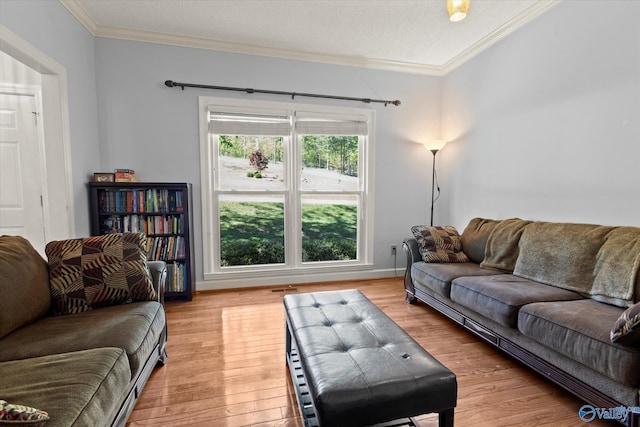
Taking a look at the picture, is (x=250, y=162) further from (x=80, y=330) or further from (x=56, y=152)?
(x=80, y=330)

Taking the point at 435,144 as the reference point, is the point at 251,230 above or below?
Answer: below

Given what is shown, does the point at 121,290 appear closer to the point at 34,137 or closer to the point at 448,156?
the point at 34,137

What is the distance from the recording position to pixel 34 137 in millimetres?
2715

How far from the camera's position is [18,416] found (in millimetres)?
752

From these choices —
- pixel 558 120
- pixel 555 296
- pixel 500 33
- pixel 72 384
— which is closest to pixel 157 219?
pixel 72 384

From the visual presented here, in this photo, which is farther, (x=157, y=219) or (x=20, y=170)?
(x=157, y=219)

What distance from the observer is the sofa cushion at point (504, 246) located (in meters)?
2.62

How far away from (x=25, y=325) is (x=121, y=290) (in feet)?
1.41

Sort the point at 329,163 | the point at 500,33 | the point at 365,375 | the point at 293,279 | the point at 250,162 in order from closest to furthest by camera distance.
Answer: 1. the point at 365,375
2. the point at 500,33
3. the point at 250,162
4. the point at 293,279
5. the point at 329,163

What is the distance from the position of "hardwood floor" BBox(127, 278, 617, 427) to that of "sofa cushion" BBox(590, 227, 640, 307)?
0.64 meters

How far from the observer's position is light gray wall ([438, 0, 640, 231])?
2.17 metres

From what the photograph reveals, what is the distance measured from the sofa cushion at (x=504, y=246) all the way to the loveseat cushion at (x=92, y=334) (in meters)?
2.69

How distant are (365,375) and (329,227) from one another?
2879mm

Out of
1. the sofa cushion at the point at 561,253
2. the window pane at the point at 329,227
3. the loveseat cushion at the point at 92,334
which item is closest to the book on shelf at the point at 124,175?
the loveseat cushion at the point at 92,334
